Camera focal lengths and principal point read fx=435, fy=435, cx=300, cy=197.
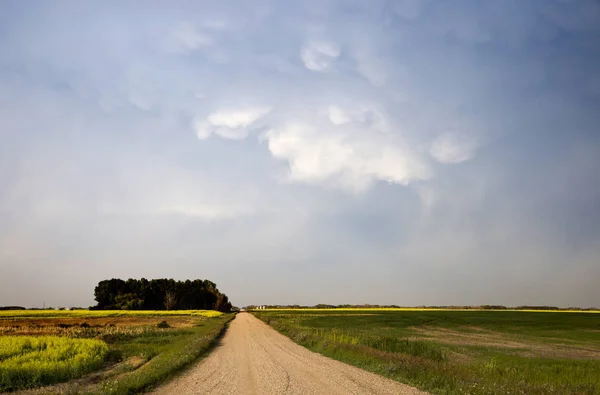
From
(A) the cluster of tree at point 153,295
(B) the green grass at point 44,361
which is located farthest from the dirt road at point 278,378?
(A) the cluster of tree at point 153,295

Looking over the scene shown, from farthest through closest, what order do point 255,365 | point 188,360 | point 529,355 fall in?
point 529,355 → point 188,360 → point 255,365

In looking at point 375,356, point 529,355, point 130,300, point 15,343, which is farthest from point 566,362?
point 130,300

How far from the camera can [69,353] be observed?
24.4 m

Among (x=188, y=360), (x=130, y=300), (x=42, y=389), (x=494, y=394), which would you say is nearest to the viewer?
(x=494, y=394)

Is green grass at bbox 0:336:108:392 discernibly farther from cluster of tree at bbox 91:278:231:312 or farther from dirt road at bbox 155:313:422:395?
cluster of tree at bbox 91:278:231:312

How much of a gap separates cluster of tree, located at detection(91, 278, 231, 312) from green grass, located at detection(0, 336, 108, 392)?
125 metres

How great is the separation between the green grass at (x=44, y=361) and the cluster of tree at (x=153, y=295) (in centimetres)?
12527

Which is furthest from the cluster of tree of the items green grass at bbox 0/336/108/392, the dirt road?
the dirt road

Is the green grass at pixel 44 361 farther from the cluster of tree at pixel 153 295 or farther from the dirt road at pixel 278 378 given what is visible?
the cluster of tree at pixel 153 295

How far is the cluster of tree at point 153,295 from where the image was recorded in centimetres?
14838

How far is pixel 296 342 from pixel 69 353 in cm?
1804

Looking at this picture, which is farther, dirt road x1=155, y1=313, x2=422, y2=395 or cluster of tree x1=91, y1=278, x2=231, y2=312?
cluster of tree x1=91, y1=278, x2=231, y2=312

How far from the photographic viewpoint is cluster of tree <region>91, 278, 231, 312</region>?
148375 mm

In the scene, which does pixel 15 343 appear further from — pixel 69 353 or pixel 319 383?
pixel 319 383
